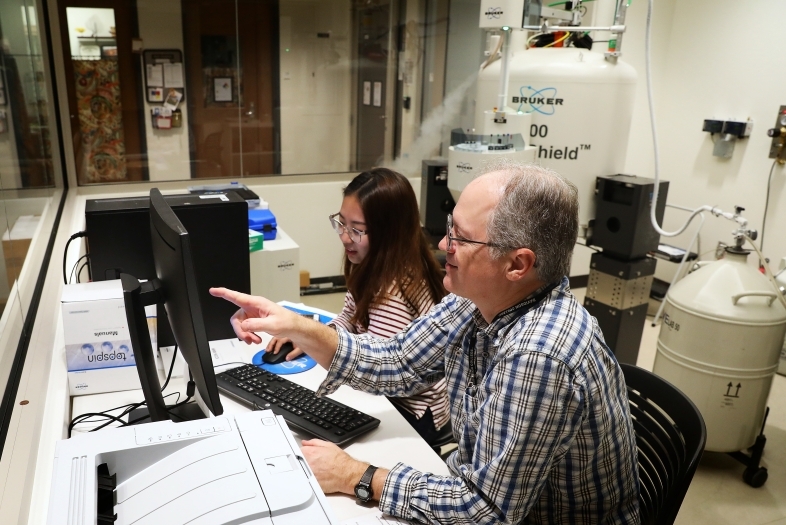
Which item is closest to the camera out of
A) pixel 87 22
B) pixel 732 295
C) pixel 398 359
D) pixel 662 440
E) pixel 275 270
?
pixel 662 440

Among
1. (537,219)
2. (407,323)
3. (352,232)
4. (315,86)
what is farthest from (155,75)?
(537,219)

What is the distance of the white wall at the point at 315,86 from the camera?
12.6ft

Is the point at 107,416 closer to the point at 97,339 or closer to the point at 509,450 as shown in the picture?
the point at 97,339

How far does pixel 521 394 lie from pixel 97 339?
3.14 feet

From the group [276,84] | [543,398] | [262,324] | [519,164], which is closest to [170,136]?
[276,84]

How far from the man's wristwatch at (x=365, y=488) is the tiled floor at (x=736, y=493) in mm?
1536

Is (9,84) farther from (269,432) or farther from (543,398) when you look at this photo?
(543,398)

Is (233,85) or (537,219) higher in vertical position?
(233,85)

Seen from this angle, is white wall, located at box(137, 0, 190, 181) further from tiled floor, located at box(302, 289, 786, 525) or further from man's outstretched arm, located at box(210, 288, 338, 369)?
tiled floor, located at box(302, 289, 786, 525)

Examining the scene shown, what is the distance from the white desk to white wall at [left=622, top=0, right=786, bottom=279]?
3057mm

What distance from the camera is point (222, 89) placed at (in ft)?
12.3

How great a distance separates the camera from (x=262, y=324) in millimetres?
1309

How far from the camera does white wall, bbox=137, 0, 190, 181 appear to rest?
3.48 metres

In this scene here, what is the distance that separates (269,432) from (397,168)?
3.41m
